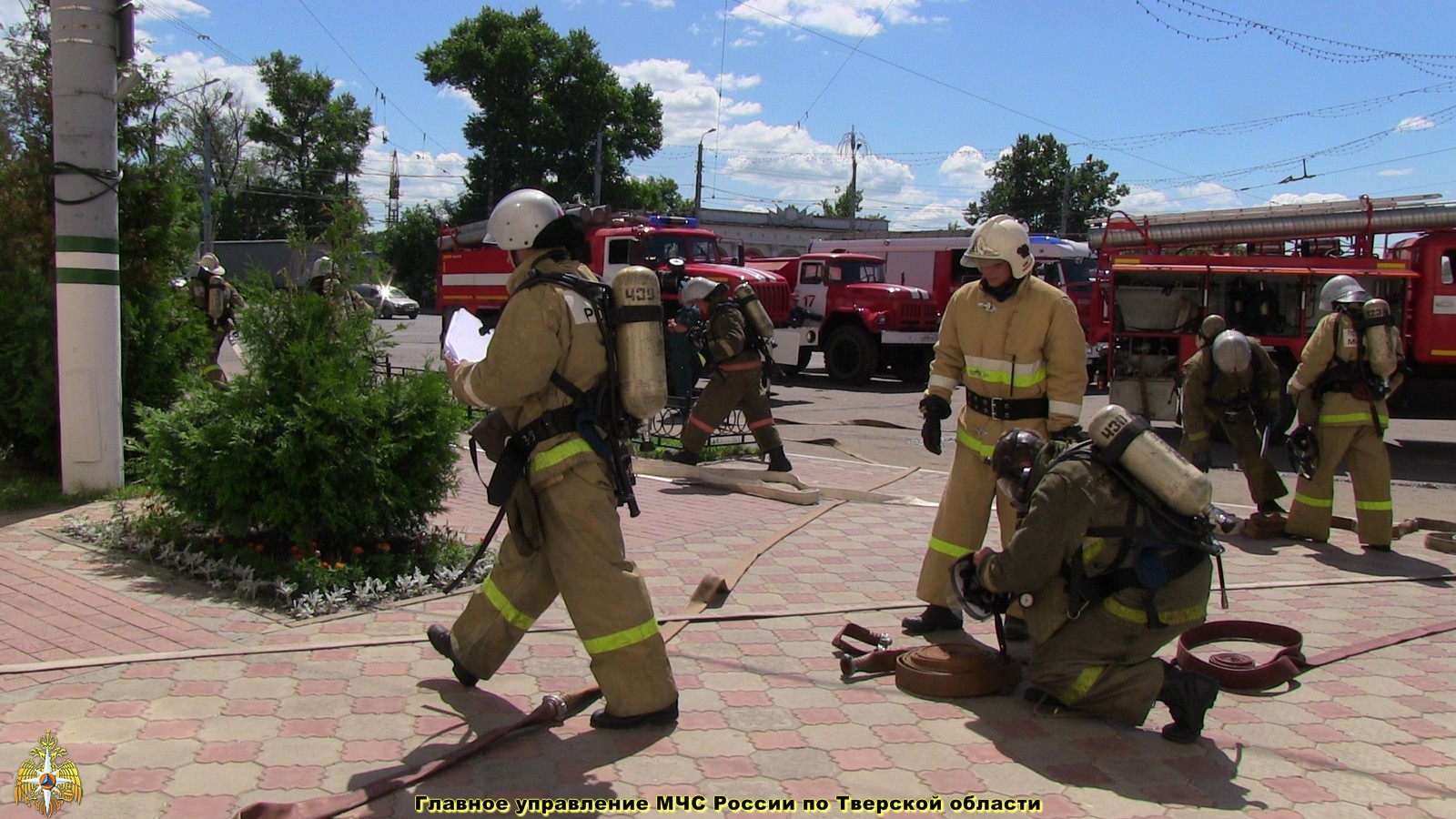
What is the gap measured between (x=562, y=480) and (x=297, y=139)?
6015cm

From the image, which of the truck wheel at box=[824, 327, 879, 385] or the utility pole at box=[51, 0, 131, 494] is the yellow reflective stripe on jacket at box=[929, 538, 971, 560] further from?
the truck wheel at box=[824, 327, 879, 385]

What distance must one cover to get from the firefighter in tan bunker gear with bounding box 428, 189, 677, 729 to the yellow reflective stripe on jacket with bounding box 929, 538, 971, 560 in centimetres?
158

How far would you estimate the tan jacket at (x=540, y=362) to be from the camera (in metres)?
3.57

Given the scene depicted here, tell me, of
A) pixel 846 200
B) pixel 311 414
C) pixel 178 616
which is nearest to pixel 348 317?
pixel 311 414

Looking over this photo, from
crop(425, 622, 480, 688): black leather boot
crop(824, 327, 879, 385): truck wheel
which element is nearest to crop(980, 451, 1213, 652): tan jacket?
crop(425, 622, 480, 688): black leather boot

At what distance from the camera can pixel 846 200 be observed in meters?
82.2

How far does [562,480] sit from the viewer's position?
3.64 m

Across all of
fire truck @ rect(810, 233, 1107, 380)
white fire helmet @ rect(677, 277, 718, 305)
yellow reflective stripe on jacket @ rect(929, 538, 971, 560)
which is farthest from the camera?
fire truck @ rect(810, 233, 1107, 380)

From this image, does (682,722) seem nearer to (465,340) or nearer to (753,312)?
(465,340)

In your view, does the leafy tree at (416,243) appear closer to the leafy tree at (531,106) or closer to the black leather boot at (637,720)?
the leafy tree at (531,106)

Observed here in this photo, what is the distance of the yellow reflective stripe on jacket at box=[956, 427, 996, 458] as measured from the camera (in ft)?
15.4

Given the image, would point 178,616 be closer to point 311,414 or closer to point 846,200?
point 311,414

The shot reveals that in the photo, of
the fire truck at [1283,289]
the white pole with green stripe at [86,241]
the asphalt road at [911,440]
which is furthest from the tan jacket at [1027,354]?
the fire truck at [1283,289]

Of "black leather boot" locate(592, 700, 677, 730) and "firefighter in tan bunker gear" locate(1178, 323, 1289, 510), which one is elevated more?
"firefighter in tan bunker gear" locate(1178, 323, 1289, 510)
